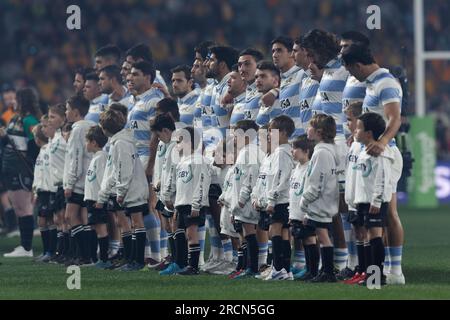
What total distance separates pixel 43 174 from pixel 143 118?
1.90 metres

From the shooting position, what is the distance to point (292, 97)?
41.2 ft

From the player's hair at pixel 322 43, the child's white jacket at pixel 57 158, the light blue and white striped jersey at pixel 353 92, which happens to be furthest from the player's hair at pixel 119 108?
the light blue and white striped jersey at pixel 353 92

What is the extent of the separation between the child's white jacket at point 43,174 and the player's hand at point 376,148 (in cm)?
527

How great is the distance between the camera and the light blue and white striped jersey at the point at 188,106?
13852mm

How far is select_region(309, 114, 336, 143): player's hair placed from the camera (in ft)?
37.8

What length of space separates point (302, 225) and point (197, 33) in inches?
883

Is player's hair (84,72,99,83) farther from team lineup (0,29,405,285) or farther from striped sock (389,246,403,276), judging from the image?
striped sock (389,246,403,276)

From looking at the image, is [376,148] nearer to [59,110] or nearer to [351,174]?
[351,174]

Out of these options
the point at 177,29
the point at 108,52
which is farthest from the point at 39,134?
the point at 177,29

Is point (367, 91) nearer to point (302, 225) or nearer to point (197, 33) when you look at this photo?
point (302, 225)

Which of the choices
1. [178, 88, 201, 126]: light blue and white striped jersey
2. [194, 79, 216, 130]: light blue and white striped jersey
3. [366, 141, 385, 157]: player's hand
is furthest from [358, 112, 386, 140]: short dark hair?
[178, 88, 201, 126]: light blue and white striped jersey

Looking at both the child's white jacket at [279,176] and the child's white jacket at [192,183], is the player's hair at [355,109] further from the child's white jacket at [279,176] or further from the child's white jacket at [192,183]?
the child's white jacket at [192,183]

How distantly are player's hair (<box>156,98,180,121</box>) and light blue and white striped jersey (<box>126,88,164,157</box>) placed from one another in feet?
2.10
